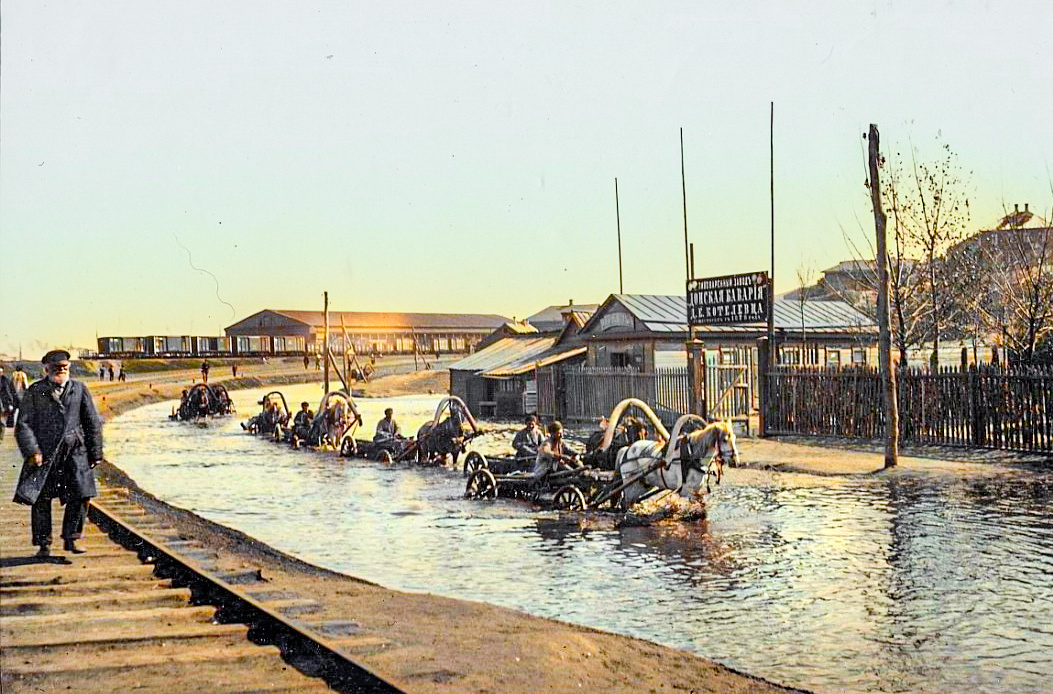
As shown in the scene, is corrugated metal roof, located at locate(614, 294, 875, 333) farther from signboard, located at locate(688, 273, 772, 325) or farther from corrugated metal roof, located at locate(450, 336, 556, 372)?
corrugated metal roof, located at locate(450, 336, 556, 372)

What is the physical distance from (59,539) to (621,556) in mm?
6377

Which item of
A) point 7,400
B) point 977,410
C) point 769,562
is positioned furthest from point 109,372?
point 769,562

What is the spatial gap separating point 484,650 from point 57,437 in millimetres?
4183

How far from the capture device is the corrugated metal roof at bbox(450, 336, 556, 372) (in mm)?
44709

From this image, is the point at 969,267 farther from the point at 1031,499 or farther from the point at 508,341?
the point at 1031,499

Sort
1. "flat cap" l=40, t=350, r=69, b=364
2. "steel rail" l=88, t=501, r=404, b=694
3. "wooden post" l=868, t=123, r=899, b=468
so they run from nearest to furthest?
1. "steel rail" l=88, t=501, r=404, b=694
2. "flat cap" l=40, t=350, r=69, b=364
3. "wooden post" l=868, t=123, r=899, b=468

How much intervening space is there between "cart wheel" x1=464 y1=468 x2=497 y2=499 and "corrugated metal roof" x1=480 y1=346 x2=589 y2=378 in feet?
66.1

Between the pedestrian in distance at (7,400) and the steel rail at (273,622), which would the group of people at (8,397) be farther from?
the steel rail at (273,622)

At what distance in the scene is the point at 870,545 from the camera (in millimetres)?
14289

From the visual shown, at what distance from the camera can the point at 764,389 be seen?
29.1 m

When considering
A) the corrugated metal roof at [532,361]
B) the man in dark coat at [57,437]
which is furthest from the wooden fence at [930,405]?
the man in dark coat at [57,437]

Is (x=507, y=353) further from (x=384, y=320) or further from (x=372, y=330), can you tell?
(x=384, y=320)

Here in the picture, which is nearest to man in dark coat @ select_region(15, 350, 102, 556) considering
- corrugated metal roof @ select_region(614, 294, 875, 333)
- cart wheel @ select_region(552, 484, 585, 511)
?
cart wheel @ select_region(552, 484, 585, 511)

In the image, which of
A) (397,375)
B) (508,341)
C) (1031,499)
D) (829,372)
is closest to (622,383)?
(829,372)
